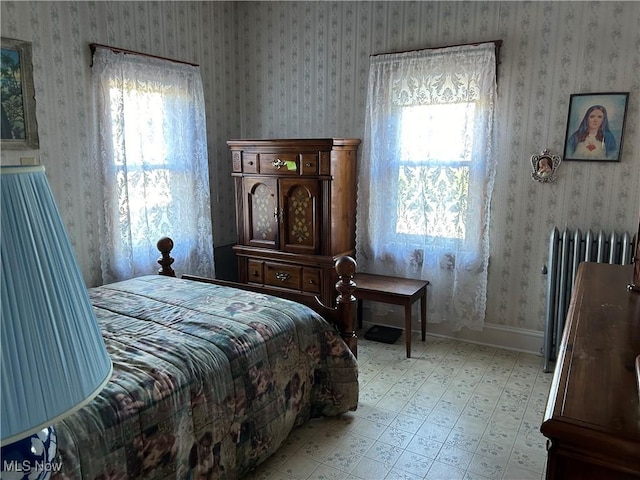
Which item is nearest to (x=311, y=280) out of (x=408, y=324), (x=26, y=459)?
(x=408, y=324)

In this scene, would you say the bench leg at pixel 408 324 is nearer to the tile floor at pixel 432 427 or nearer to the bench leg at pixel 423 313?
the tile floor at pixel 432 427

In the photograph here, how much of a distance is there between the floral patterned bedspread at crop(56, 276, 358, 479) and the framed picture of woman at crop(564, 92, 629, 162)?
2.05 metres

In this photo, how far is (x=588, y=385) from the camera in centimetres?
98

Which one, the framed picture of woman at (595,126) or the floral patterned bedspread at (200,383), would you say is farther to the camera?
the framed picture of woman at (595,126)

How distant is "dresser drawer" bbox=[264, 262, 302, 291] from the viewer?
3.88m

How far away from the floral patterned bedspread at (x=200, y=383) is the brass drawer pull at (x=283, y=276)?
112 cm

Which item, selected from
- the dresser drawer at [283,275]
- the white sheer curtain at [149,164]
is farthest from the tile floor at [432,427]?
the white sheer curtain at [149,164]

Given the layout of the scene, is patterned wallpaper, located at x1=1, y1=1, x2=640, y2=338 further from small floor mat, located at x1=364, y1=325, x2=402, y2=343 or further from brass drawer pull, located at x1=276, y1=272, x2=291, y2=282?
brass drawer pull, located at x1=276, y1=272, x2=291, y2=282

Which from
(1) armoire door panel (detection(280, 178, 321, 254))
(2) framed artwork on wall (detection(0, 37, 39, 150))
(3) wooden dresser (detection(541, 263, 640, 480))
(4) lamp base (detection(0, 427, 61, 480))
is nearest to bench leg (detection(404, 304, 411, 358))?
(1) armoire door panel (detection(280, 178, 321, 254))

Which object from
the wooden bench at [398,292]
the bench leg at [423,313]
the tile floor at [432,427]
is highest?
the wooden bench at [398,292]

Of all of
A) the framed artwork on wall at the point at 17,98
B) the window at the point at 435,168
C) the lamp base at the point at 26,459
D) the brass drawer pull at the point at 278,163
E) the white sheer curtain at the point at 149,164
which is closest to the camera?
the lamp base at the point at 26,459

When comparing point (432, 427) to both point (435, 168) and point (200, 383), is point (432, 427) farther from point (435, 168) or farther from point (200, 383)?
point (435, 168)

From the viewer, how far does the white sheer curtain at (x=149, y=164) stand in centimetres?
338

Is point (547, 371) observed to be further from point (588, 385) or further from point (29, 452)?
point (29, 452)
